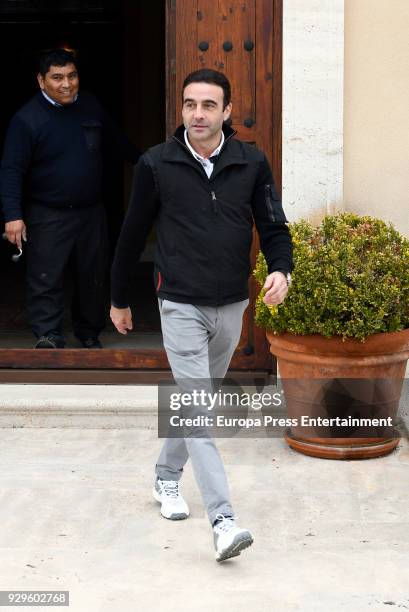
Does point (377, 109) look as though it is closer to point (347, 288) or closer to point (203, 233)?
point (347, 288)

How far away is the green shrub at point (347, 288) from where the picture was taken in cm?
534

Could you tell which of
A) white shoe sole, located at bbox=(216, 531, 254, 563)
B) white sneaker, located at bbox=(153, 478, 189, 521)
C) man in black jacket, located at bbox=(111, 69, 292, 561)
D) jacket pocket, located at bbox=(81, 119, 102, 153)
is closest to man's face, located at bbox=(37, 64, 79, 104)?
jacket pocket, located at bbox=(81, 119, 102, 153)

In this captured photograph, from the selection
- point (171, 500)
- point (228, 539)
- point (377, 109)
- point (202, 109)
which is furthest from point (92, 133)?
point (228, 539)

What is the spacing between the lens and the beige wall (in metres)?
6.14

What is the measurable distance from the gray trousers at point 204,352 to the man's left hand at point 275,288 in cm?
23

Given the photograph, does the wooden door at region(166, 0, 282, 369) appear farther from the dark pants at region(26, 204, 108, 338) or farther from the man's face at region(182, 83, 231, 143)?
the man's face at region(182, 83, 231, 143)

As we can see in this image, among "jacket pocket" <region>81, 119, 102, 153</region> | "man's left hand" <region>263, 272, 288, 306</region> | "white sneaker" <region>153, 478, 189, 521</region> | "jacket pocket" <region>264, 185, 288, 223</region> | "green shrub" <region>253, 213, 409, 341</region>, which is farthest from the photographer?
"jacket pocket" <region>81, 119, 102, 153</region>

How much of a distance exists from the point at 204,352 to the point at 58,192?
2.82 meters

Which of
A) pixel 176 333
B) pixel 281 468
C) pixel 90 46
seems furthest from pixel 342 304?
pixel 90 46

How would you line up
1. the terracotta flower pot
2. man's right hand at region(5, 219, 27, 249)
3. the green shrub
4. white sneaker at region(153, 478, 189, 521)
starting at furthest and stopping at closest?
1. man's right hand at region(5, 219, 27, 249)
2. the terracotta flower pot
3. the green shrub
4. white sneaker at region(153, 478, 189, 521)

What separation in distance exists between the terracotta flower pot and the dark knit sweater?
1.94 m

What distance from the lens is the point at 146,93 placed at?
43.3ft

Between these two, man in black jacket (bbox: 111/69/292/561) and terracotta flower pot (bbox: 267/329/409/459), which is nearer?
man in black jacket (bbox: 111/69/292/561)

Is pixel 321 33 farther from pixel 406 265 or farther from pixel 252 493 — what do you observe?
pixel 252 493
